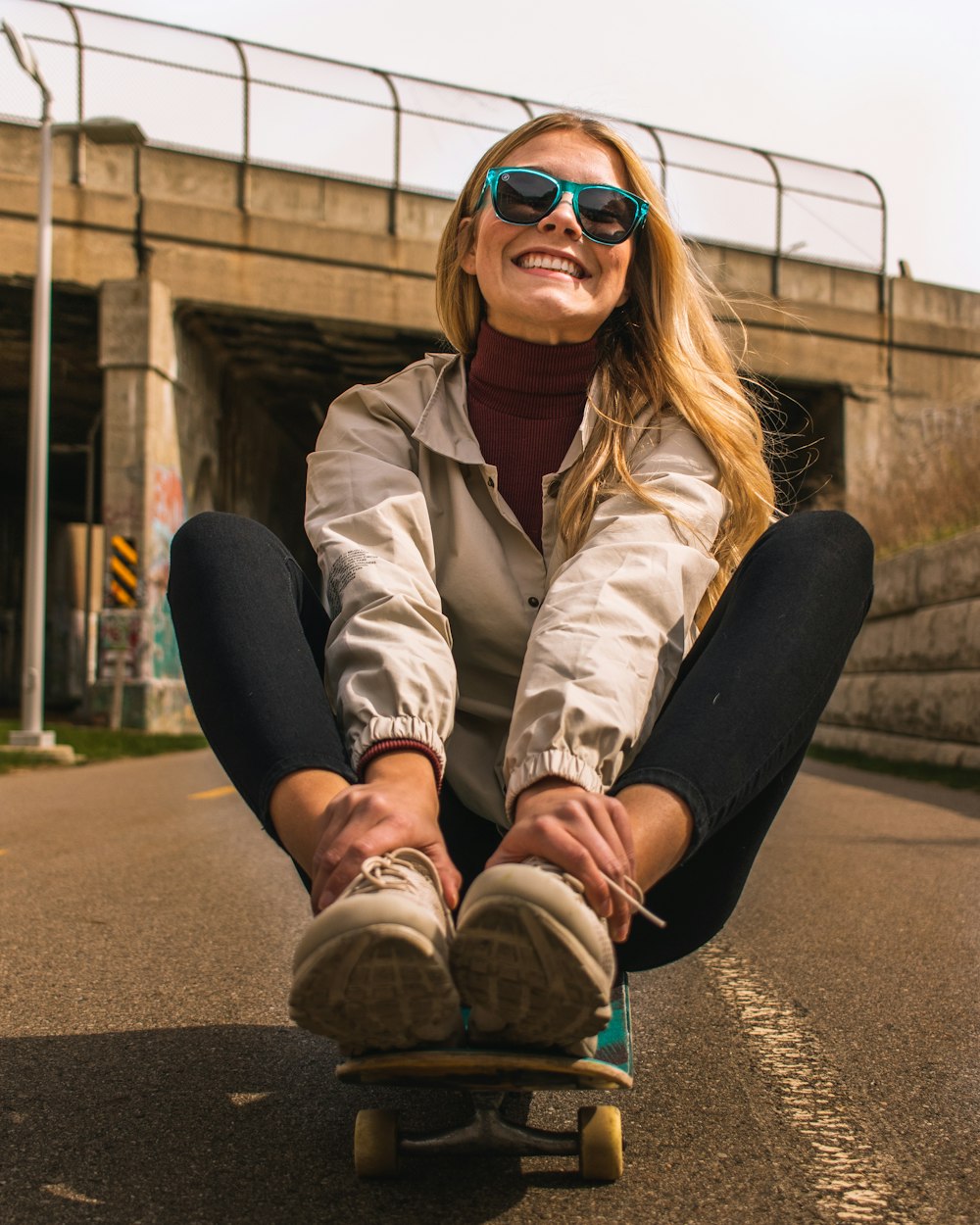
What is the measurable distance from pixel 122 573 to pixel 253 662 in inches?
627

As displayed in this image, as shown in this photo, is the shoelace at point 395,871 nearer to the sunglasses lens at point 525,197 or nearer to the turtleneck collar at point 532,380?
the turtleneck collar at point 532,380

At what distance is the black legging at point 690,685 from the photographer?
162 cm

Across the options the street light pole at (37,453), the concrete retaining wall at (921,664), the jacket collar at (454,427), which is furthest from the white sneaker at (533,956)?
the street light pole at (37,453)

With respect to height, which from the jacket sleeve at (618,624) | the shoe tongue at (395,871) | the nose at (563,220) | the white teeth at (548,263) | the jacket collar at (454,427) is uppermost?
the nose at (563,220)

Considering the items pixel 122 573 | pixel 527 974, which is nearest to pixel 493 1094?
pixel 527 974

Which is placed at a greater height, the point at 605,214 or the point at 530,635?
the point at 605,214

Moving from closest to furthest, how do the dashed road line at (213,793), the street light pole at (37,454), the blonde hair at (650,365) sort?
the blonde hair at (650,365), the dashed road line at (213,793), the street light pole at (37,454)

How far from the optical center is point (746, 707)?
166 centimetres

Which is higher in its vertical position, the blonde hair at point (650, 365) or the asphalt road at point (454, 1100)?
the blonde hair at point (650, 365)

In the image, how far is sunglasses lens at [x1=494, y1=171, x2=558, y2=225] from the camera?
229 cm

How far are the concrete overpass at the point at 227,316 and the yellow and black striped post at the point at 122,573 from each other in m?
0.13

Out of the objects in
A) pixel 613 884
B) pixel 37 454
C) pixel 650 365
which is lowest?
pixel 613 884

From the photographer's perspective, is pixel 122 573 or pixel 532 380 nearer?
pixel 532 380

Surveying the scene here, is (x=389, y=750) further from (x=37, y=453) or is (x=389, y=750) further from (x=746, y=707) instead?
(x=37, y=453)
